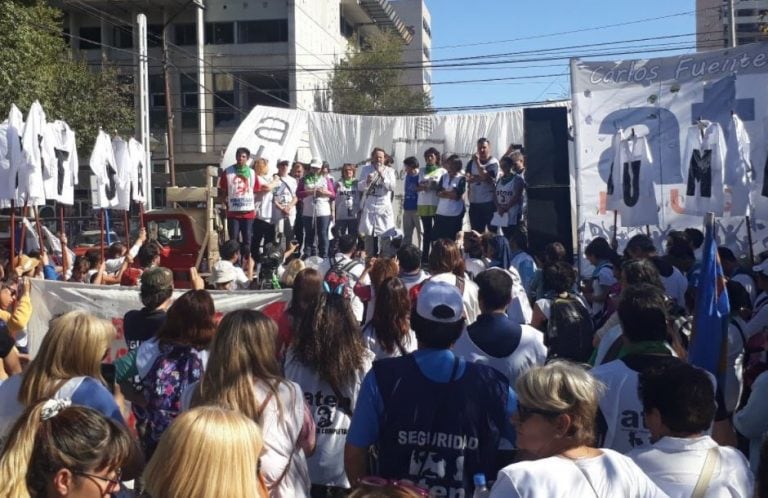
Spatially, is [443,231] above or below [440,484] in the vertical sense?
above

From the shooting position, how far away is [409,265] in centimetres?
759

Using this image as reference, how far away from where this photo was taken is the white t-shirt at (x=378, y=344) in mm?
5469

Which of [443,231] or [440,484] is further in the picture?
[443,231]

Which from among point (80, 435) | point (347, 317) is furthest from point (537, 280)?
point (80, 435)

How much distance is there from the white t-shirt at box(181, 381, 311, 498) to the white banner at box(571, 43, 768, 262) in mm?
10349

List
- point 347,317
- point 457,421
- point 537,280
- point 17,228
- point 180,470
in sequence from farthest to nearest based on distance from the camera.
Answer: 1. point 17,228
2. point 537,280
3. point 347,317
4. point 457,421
5. point 180,470

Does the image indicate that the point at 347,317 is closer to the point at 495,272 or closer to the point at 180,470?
the point at 495,272

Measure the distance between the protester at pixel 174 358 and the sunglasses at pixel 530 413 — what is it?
1946 millimetres

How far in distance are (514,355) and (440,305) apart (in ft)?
3.59

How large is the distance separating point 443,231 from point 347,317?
10754mm

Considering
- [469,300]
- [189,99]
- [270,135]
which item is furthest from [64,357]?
[189,99]

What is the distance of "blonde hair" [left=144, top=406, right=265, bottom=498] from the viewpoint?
9.46 ft

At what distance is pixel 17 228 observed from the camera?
59.5 feet

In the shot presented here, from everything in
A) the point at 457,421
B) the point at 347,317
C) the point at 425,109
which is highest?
the point at 425,109
